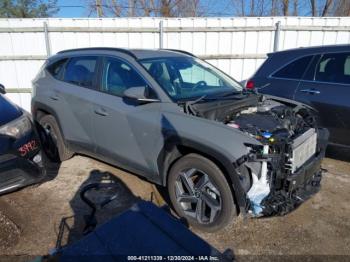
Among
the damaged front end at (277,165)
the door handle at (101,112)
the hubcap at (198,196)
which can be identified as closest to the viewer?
the damaged front end at (277,165)

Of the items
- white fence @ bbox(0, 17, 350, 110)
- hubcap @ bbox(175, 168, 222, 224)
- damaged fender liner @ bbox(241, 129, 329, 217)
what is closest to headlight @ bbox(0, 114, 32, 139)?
hubcap @ bbox(175, 168, 222, 224)

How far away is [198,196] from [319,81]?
9.38 feet

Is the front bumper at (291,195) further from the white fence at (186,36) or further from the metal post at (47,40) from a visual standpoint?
the metal post at (47,40)

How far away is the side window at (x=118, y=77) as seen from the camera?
3.66 m

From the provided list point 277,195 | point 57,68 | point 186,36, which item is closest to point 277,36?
point 186,36

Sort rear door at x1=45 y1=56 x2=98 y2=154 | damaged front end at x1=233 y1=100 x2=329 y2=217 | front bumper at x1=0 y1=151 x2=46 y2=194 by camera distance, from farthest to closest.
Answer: rear door at x1=45 y1=56 x2=98 y2=154
front bumper at x1=0 y1=151 x2=46 y2=194
damaged front end at x1=233 y1=100 x2=329 y2=217

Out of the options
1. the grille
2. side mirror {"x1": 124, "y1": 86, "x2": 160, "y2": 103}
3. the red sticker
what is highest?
side mirror {"x1": 124, "y1": 86, "x2": 160, "y2": 103}

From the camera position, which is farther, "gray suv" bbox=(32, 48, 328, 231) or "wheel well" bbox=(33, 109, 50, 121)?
"wheel well" bbox=(33, 109, 50, 121)

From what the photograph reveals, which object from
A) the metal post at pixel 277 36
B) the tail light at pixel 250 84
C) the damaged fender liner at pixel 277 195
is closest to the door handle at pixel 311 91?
the tail light at pixel 250 84

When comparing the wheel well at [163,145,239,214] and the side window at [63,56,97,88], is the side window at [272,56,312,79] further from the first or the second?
the side window at [63,56,97,88]

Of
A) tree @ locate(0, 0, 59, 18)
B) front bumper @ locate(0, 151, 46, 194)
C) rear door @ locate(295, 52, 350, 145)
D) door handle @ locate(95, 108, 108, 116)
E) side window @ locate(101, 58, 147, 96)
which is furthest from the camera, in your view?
tree @ locate(0, 0, 59, 18)

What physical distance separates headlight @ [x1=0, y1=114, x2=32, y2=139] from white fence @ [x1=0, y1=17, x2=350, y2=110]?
4551 millimetres

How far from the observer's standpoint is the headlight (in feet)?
11.2

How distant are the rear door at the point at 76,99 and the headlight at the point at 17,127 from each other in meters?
0.65
